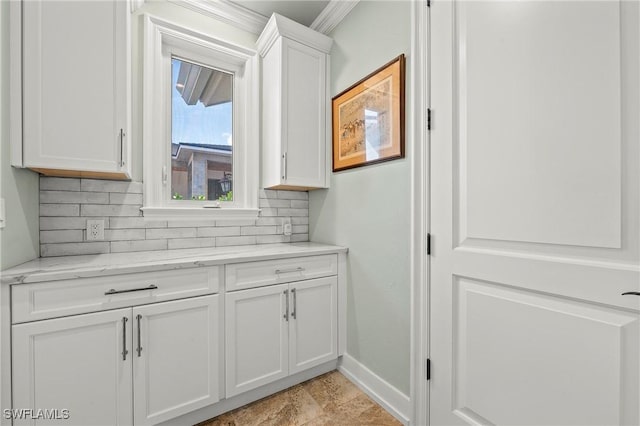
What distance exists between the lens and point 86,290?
1234 mm

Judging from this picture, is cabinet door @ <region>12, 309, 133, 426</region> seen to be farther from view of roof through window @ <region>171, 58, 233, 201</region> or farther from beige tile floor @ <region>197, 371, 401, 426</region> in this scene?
view of roof through window @ <region>171, 58, 233, 201</region>

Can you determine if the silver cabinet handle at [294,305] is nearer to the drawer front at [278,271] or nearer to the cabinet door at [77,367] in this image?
the drawer front at [278,271]

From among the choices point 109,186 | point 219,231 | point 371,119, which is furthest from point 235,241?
point 371,119

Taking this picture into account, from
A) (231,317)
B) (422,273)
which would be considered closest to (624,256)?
(422,273)

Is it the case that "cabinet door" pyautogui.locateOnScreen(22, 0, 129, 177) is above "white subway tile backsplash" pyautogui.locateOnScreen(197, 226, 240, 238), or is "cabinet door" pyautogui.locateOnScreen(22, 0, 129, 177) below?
above

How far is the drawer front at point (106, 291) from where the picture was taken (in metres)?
1.13

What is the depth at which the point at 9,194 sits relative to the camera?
4.01ft

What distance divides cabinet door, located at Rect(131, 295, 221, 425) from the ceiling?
84.1 inches

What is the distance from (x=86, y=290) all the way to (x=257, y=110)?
166 centimetres

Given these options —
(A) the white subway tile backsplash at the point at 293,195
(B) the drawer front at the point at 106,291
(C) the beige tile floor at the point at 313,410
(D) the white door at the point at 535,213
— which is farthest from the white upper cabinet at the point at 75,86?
(D) the white door at the point at 535,213

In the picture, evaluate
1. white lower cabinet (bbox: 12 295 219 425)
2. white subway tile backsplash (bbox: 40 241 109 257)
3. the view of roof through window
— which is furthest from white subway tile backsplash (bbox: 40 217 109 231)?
white lower cabinet (bbox: 12 295 219 425)

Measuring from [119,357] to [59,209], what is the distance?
965 millimetres

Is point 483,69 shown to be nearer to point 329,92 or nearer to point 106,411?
point 329,92

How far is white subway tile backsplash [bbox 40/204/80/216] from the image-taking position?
1.57 m
